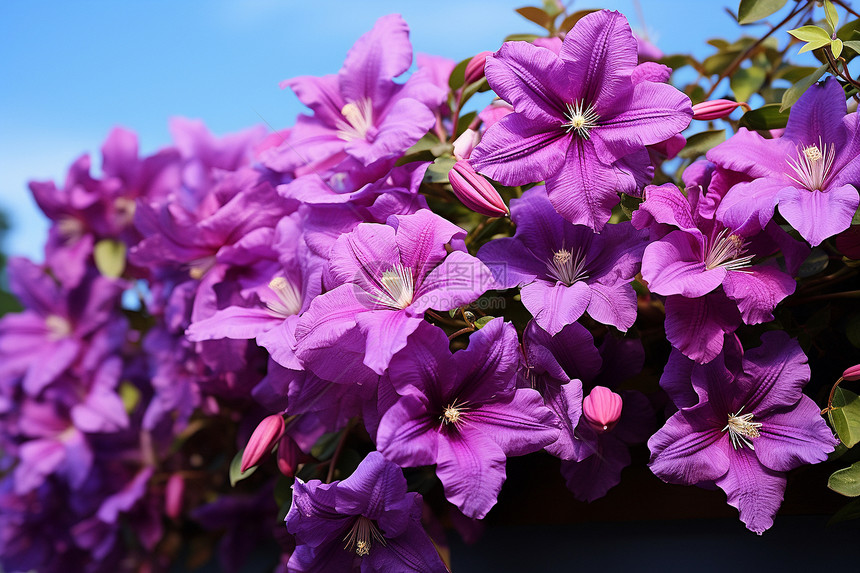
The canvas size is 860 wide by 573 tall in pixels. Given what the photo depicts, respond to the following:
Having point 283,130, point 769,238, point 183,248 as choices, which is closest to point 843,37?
point 769,238

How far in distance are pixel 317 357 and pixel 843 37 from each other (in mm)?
577

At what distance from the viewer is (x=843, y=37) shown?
0.61m

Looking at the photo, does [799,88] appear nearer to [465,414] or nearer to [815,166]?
[815,166]

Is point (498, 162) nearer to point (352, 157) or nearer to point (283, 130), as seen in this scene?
point (352, 157)

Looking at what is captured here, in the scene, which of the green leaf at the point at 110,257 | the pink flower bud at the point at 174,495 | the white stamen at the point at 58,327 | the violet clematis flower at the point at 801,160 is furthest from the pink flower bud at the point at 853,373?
the white stamen at the point at 58,327

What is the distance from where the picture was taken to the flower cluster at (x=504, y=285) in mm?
478

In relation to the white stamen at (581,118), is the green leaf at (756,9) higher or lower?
higher

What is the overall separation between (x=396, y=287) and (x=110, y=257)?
73cm

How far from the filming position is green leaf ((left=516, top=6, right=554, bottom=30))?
764mm

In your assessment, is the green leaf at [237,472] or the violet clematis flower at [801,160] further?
the green leaf at [237,472]

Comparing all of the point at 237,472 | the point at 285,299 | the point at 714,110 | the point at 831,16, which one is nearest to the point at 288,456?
the point at 237,472

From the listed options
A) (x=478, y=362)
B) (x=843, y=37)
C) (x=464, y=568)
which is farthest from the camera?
(x=464, y=568)

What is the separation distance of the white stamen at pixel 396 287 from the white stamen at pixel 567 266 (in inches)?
5.0

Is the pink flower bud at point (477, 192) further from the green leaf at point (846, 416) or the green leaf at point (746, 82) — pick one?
the green leaf at point (746, 82)
